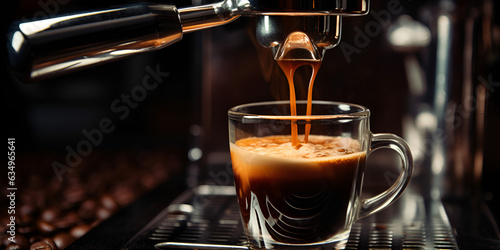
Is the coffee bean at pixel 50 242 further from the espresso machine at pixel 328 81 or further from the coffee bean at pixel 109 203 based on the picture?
the coffee bean at pixel 109 203

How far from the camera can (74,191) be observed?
0.77 metres

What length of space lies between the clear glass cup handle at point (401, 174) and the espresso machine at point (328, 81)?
0.10 ft

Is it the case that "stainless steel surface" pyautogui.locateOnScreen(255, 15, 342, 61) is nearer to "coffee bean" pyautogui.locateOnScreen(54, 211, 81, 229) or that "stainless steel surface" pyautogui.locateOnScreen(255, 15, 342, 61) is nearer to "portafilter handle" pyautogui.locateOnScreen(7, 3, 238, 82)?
"portafilter handle" pyautogui.locateOnScreen(7, 3, 238, 82)

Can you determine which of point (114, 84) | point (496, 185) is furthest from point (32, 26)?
point (114, 84)

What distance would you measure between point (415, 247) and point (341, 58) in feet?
0.85

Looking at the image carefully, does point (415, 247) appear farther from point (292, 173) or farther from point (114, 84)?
point (114, 84)

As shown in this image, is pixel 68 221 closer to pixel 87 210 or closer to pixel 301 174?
pixel 87 210

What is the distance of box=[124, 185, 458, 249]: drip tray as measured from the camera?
0.44 m

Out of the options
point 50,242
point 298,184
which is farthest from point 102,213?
point 298,184

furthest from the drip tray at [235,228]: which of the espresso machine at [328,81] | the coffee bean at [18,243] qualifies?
the coffee bean at [18,243]

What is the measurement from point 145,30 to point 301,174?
16cm

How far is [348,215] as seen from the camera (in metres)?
0.43

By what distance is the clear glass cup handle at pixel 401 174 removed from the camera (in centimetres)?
44

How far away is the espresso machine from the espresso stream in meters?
0.03
